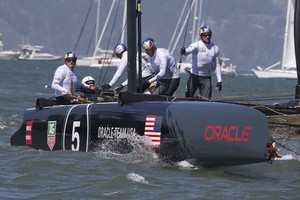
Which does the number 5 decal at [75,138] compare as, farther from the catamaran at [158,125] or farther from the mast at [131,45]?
the mast at [131,45]

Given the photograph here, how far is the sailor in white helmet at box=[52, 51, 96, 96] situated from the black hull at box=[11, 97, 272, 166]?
1.08m

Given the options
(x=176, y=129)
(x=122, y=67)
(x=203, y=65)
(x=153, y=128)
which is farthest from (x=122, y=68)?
(x=176, y=129)

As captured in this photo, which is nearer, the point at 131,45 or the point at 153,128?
the point at 153,128

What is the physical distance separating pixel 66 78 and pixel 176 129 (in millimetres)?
3163

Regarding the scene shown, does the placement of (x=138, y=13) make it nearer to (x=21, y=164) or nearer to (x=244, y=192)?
(x=21, y=164)

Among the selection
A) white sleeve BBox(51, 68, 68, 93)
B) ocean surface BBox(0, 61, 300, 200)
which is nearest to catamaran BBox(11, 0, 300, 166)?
ocean surface BBox(0, 61, 300, 200)

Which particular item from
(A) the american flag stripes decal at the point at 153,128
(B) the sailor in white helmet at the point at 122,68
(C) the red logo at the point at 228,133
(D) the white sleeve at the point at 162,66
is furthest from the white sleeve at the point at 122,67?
(C) the red logo at the point at 228,133

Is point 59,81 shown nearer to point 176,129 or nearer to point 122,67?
point 122,67

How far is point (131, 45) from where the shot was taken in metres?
12.7

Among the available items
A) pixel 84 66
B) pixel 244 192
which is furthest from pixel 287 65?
pixel 244 192

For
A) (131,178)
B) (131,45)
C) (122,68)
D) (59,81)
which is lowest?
(131,178)

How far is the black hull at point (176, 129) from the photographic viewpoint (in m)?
10.8

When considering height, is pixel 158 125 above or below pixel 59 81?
below

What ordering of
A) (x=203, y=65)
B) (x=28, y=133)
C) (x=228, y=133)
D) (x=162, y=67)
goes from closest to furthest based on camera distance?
(x=228, y=133) → (x=28, y=133) → (x=162, y=67) → (x=203, y=65)
